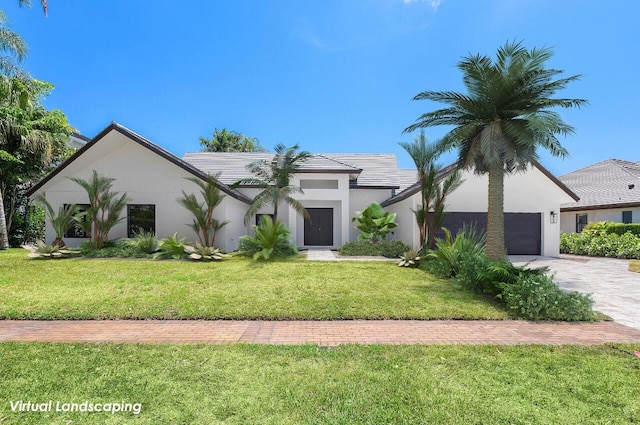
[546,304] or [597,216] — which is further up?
[597,216]

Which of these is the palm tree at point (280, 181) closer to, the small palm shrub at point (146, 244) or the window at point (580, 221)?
the small palm shrub at point (146, 244)

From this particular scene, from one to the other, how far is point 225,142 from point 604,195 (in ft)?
132

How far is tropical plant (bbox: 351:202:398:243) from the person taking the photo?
16.6 meters

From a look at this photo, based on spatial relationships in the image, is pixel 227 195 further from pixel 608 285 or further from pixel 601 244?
pixel 601 244

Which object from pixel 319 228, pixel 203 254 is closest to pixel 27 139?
pixel 203 254

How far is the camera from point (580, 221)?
2205 centimetres

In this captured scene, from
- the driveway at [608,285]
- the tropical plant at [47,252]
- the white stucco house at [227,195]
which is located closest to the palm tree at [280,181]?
the white stucco house at [227,195]

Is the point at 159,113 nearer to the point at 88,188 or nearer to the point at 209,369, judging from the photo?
the point at 88,188

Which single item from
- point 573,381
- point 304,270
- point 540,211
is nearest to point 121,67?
point 304,270

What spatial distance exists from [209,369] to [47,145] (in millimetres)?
21734

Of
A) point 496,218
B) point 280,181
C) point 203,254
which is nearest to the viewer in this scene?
point 496,218

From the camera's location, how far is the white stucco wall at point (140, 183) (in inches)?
623

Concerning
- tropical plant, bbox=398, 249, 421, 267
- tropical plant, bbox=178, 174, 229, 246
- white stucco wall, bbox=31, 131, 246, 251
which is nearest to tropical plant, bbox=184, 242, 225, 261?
tropical plant, bbox=178, 174, 229, 246

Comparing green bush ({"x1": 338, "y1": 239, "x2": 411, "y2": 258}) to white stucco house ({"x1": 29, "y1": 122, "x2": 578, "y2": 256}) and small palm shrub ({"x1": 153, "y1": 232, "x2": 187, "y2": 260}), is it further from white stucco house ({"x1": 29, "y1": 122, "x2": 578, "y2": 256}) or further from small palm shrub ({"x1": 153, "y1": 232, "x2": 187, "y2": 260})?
small palm shrub ({"x1": 153, "y1": 232, "x2": 187, "y2": 260})
